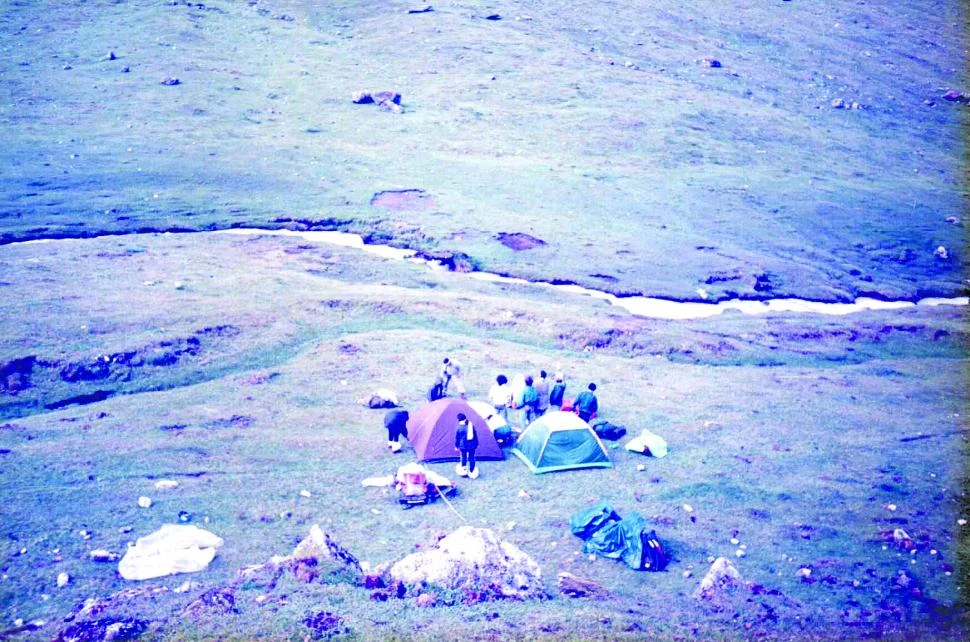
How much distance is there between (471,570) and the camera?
55.3ft

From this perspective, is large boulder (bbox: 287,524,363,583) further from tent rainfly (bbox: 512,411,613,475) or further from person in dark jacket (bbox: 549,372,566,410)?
person in dark jacket (bbox: 549,372,566,410)

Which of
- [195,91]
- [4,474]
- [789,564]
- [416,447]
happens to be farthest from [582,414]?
[195,91]

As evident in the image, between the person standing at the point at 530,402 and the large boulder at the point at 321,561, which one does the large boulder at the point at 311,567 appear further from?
the person standing at the point at 530,402

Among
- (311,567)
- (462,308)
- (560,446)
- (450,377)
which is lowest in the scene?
(462,308)

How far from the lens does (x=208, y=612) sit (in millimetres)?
15172

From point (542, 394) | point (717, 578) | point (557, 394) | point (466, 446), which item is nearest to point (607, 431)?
point (557, 394)

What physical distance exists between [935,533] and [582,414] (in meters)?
9.95

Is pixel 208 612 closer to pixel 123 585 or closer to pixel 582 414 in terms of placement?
pixel 123 585

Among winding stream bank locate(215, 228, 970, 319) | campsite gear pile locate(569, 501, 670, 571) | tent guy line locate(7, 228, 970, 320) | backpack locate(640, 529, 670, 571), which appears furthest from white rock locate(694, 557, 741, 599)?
winding stream bank locate(215, 228, 970, 319)

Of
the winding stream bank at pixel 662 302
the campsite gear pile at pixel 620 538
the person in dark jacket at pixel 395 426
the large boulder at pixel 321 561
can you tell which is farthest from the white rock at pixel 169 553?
the winding stream bank at pixel 662 302

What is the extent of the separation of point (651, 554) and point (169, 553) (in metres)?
10.3

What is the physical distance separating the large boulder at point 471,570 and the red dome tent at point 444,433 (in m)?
5.85

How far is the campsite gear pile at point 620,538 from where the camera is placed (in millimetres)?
18797

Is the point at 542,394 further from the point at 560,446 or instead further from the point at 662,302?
the point at 662,302
